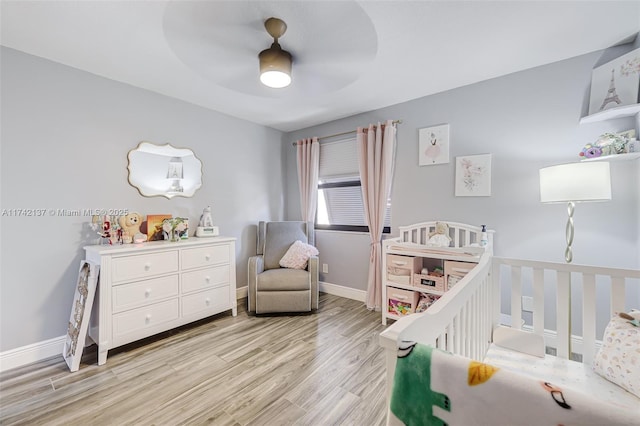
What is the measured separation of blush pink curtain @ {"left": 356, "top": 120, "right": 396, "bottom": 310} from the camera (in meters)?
2.81

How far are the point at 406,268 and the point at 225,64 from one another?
7.77 ft

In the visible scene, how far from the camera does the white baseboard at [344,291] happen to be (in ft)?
10.2

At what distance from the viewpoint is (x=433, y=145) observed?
2600 millimetres

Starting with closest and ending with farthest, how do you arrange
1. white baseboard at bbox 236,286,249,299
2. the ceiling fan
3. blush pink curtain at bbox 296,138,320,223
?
the ceiling fan, white baseboard at bbox 236,286,249,299, blush pink curtain at bbox 296,138,320,223

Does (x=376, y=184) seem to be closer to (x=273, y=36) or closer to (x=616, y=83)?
(x=273, y=36)

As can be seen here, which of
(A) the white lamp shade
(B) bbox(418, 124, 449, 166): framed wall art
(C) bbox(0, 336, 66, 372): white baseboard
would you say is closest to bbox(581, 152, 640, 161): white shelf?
(A) the white lamp shade

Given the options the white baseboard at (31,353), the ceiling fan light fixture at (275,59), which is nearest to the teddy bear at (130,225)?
the white baseboard at (31,353)

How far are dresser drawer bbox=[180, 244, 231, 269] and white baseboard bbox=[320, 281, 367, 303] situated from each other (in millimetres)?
1396

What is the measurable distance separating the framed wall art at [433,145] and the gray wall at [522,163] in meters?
0.06

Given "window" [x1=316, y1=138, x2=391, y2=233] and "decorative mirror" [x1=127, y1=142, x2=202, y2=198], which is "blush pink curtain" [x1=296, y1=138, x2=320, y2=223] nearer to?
"window" [x1=316, y1=138, x2=391, y2=233]

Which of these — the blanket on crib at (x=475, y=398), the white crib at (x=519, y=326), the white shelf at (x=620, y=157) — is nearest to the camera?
the blanket on crib at (x=475, y=398)

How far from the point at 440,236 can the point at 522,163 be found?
0.90 metres

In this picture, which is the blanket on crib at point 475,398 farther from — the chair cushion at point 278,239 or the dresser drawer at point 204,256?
the chair cushion at point 278,239

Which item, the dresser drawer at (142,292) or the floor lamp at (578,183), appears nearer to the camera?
the floor lamp at (578,183)
